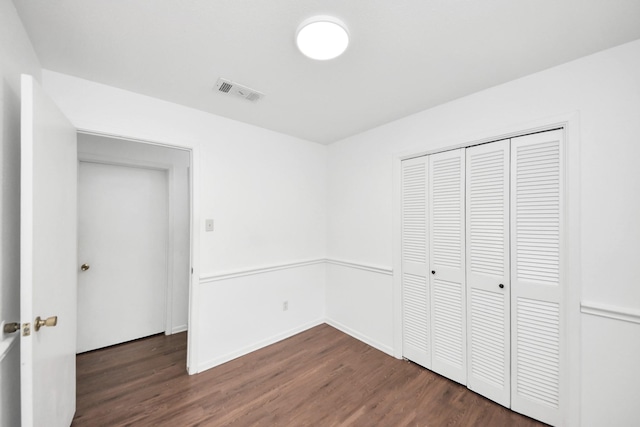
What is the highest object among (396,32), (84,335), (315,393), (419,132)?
(396,32)

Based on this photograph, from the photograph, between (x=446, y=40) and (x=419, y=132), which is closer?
(x=446, y=40)

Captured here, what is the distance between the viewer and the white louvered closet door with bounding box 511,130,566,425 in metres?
1.65

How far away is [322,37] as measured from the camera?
1.32m

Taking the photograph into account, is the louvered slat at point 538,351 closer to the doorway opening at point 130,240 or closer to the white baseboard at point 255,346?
the white baseboard at point 255,346

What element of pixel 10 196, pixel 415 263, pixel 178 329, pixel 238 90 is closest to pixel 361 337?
pixel 415 263

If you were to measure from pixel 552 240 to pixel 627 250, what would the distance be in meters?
0.32

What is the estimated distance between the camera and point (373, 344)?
8.92 feet

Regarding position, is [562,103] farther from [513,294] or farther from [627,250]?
[513,294]

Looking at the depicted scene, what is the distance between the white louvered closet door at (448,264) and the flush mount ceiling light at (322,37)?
1397mm

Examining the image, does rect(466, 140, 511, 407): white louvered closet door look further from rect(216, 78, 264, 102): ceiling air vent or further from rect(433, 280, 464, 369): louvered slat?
rect(216, 78, 264, 102): ceiling air vent

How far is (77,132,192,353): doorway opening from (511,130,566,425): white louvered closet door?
3.06 meters

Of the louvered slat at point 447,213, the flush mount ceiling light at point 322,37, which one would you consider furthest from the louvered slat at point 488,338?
the flush mount ceiling light at point 322,37

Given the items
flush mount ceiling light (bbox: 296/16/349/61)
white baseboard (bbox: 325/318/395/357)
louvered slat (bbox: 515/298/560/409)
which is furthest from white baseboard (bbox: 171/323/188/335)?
louvered slat (bbox: 515/298/560/409)

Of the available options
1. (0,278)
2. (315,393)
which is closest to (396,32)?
(0,278)
